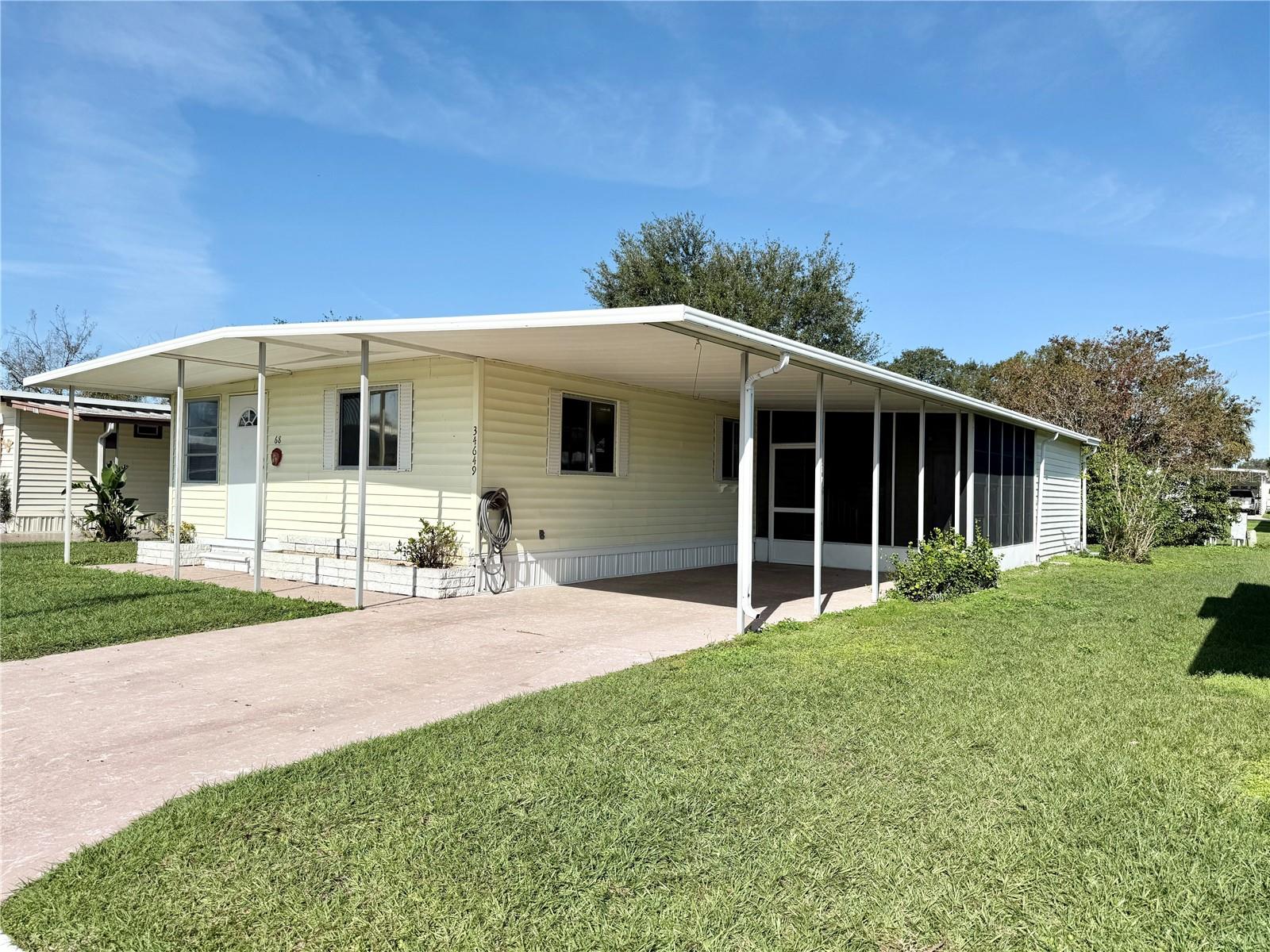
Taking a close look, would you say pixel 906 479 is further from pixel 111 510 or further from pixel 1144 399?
pixel 1144 399

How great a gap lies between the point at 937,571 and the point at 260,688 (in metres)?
7.07

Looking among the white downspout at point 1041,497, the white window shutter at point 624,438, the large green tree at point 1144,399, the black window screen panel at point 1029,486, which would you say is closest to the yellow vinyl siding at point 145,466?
the white window shutter at point 624,438

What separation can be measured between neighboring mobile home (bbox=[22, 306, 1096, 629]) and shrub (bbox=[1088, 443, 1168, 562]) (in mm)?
1886

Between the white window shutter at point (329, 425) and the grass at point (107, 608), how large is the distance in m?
2.16

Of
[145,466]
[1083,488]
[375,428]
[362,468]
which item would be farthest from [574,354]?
[1083,488]

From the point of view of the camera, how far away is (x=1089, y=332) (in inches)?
978

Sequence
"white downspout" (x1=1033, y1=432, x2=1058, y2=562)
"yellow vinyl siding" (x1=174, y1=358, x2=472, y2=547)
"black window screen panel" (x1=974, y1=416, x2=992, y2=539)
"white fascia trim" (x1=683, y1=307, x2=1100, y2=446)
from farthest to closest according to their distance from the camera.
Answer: "white downspout" (x1=1033, y1=432, x2=1058, y2=562) < "black window screen panel" (x1=974, y1=416, x2=992, y2=539) < "yellow vinyl siding" (x1=174, y1=358, x2=472, y2=547) < "white fascia trim" (x1=683, y1=307, x2=1100, y2=446)

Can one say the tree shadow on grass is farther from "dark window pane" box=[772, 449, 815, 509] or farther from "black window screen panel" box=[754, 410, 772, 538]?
"black window screen panel" box=[754, 410, 772, 538]

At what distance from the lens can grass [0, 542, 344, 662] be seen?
20.4 ft

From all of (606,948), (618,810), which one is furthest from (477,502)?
(606,948)

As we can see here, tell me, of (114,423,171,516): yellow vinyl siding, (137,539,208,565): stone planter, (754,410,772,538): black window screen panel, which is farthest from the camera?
(114,423,171,516): yellow vinyl siding

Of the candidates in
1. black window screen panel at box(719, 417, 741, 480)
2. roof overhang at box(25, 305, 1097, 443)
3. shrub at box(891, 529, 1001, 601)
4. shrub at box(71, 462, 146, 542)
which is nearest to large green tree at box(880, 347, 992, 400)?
black window screen panel at box(719, 417, 741, 480)

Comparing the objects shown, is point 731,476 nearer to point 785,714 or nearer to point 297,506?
point 297,506

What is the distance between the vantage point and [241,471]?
11719 mm
